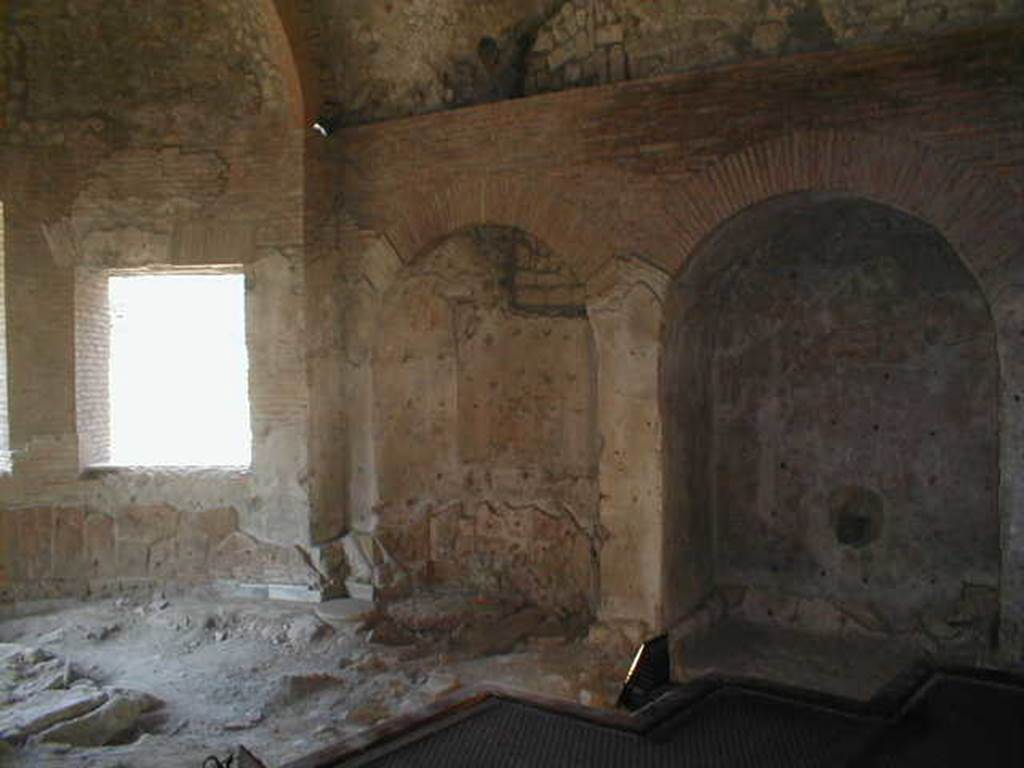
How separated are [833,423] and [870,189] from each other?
181cm

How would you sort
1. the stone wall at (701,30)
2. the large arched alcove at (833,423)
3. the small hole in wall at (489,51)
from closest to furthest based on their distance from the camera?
the stone wall at (701,30)
the large arched alcove at (833,423)
the small hole in wall at (489,51)

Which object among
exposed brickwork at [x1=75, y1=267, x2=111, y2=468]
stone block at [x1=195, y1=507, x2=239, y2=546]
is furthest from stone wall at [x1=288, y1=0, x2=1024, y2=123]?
stone block at [x1=195, y1=507, x2=239, y2=546]

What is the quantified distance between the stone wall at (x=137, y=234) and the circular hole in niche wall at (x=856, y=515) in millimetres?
3712

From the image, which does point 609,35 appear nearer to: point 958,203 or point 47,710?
point 958,203

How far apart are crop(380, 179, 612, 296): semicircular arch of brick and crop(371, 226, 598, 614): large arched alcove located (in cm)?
35

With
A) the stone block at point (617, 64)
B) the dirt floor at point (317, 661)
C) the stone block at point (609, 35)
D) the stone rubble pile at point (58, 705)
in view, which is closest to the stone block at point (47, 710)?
the stone rubble pile at point (58, 705)

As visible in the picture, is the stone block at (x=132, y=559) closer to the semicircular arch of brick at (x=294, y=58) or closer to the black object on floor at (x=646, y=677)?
the semicircular arch of brick at (x=294, y=58)

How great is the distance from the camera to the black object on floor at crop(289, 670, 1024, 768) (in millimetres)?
2445

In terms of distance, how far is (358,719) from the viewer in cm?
499

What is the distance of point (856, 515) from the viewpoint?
6.15 metres

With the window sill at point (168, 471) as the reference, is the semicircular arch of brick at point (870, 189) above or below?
above

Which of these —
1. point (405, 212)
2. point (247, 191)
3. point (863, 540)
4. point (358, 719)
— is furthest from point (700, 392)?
point (247, 191)

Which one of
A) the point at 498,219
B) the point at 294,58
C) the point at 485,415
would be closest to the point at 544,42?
the point at 498,219

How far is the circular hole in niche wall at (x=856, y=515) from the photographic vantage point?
6078 mm
